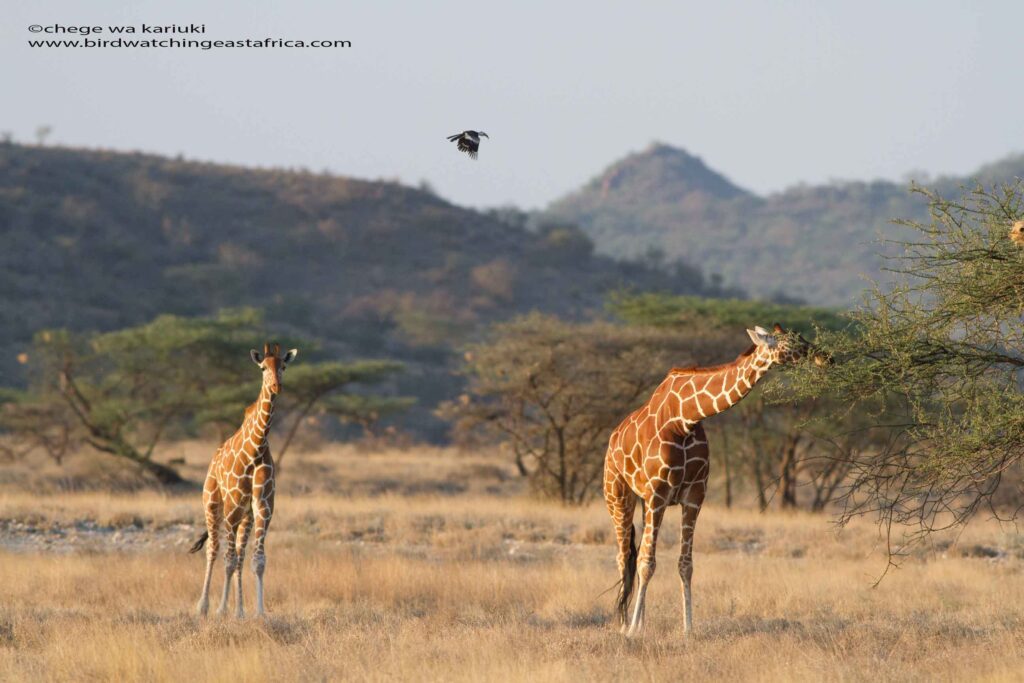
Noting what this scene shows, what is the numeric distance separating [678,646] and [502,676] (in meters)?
1.82

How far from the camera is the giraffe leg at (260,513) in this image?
1098cm

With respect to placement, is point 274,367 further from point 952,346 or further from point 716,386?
point 952,346

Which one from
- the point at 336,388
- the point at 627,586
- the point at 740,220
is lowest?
the point at 627,586

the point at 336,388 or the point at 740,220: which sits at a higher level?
the point at 740,220

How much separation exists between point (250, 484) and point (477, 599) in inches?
105

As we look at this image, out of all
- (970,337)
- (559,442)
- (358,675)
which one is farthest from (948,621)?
(559,442)

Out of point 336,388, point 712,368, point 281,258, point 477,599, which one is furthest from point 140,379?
point 281,258

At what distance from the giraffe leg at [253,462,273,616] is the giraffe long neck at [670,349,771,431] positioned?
12.0 feet

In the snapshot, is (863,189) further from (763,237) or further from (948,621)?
(948,621)

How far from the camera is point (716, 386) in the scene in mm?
9734

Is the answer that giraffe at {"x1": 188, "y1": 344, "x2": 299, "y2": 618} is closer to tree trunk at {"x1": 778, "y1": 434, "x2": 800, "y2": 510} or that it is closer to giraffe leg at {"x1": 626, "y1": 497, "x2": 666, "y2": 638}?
giraffe leg at {"x1": 626, "y1": 497, "x2": 666, "y2": 638}

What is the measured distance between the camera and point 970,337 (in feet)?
31.8

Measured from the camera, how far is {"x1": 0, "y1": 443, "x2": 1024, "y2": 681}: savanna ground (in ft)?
28.8

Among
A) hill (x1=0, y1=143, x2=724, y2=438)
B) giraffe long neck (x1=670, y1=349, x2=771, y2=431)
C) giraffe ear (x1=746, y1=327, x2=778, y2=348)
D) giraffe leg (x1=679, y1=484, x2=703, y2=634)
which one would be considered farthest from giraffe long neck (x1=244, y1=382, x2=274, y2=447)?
hill (x1=0, y1=143, x2=724, y2=438)
